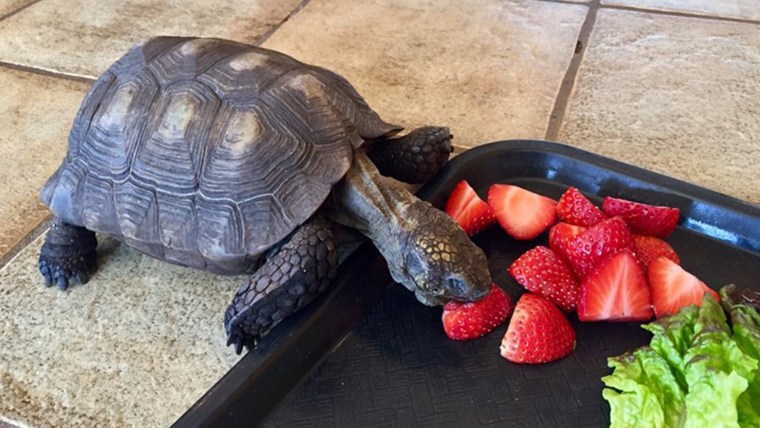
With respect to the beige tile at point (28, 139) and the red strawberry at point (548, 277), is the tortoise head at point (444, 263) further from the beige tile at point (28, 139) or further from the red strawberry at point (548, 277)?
the beige tile at point (28, 139)

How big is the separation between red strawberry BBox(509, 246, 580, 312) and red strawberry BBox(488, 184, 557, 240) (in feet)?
0.32

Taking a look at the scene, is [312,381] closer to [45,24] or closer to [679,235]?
[679,235]

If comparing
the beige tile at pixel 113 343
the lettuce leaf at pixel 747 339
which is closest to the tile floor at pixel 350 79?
the beige tile at pixel 113 343

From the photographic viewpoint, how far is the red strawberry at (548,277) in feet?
3.63

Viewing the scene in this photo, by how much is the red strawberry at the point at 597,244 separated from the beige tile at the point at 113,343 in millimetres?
574

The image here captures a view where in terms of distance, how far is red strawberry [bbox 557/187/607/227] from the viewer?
3.98ft

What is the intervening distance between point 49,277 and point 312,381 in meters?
0.54

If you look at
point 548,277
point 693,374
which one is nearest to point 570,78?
point 548,277

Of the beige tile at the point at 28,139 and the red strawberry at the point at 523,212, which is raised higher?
the red strawberry at the point at 523,212

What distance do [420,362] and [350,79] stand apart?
1.04 m

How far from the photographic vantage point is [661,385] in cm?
92

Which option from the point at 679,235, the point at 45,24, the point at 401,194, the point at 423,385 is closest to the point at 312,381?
the point at 423,385

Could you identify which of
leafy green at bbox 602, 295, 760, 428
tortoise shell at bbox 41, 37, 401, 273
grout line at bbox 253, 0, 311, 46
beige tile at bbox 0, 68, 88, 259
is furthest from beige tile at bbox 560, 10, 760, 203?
beige tile at bbox 0, 68, 88, 259

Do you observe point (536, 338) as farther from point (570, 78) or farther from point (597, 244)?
point (570, 78)
